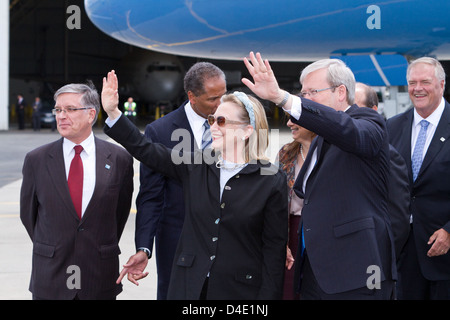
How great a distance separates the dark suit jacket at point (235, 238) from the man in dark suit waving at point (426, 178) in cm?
146

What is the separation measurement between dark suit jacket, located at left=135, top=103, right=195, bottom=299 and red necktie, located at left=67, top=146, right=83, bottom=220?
43 centimetres

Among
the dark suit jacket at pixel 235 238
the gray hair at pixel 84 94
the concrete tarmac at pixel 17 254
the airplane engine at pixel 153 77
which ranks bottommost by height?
the concrete tarmac at pixel 17 254

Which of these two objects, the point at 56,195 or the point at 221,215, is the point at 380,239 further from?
the point at 56,195

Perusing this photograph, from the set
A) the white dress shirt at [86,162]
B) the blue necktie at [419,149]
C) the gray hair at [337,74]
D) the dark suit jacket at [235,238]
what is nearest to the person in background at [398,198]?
the gray hair at [337,74]

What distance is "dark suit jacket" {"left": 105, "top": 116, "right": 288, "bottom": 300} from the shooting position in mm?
2744

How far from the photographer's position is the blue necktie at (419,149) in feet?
13.4

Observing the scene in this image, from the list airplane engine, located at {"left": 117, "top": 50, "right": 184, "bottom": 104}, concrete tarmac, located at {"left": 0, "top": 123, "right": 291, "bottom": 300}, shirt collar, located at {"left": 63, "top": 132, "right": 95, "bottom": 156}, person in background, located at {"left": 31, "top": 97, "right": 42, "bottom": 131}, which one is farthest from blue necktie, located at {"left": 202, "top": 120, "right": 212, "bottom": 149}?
airplane engine, located at {"left": 117, "top": 50, "right": 184, "bottom": 104}

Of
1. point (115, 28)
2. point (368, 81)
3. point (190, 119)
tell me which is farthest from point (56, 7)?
point (190, 119)

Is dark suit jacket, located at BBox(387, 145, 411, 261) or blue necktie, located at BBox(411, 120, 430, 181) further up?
blue necktie, located at BBox(411, 120, 430, 181)

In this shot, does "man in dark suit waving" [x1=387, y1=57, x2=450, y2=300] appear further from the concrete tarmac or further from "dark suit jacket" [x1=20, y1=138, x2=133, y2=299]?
"dark suit jacket" [x1=20, y1=138, x2=133, y2=299]

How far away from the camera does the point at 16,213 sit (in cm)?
855

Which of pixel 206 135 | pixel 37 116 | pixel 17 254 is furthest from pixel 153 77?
pixel 206 135

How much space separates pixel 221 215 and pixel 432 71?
2109 millimetres

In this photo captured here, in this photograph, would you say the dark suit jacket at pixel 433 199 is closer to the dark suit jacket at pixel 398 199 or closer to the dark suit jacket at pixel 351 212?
the dark suit jacket at pixel 398 199
